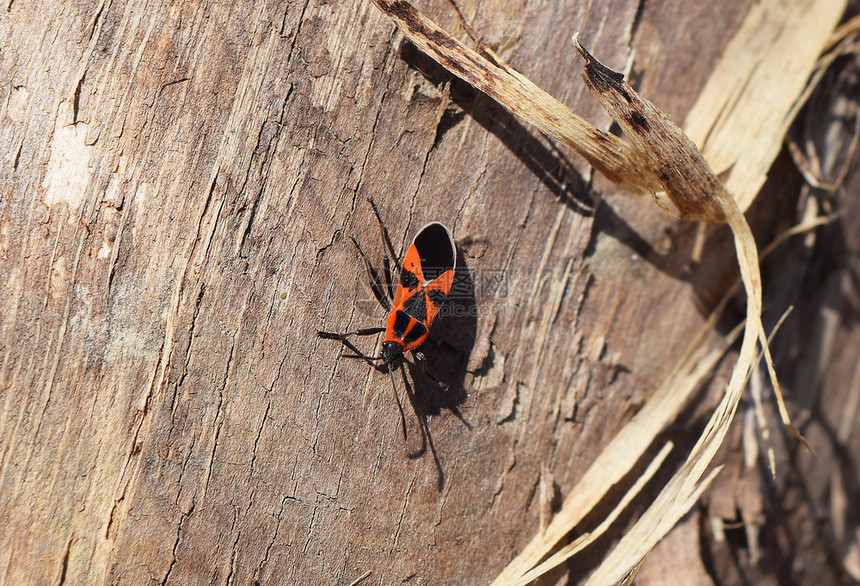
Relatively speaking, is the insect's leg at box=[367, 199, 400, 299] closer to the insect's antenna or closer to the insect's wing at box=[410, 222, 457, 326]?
the insect's wing at box=[410, 222, 457, 326]

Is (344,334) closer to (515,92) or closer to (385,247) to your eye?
(385,247)

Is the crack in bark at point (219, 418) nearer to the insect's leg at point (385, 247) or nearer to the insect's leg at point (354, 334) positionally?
the insect's leg at point (354, 334)

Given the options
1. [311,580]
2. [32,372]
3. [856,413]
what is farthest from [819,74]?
[32,372]

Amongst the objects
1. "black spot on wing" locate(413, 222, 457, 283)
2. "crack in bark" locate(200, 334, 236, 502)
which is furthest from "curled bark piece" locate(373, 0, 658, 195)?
"crack in bark" locate(200, 334, 236, 502)

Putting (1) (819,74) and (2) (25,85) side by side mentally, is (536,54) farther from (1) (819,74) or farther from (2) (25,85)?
(2) (25,85)

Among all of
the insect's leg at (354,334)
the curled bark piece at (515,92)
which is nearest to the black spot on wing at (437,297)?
the insect's leg at (354,334)

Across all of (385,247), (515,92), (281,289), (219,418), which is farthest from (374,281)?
(515,92)
